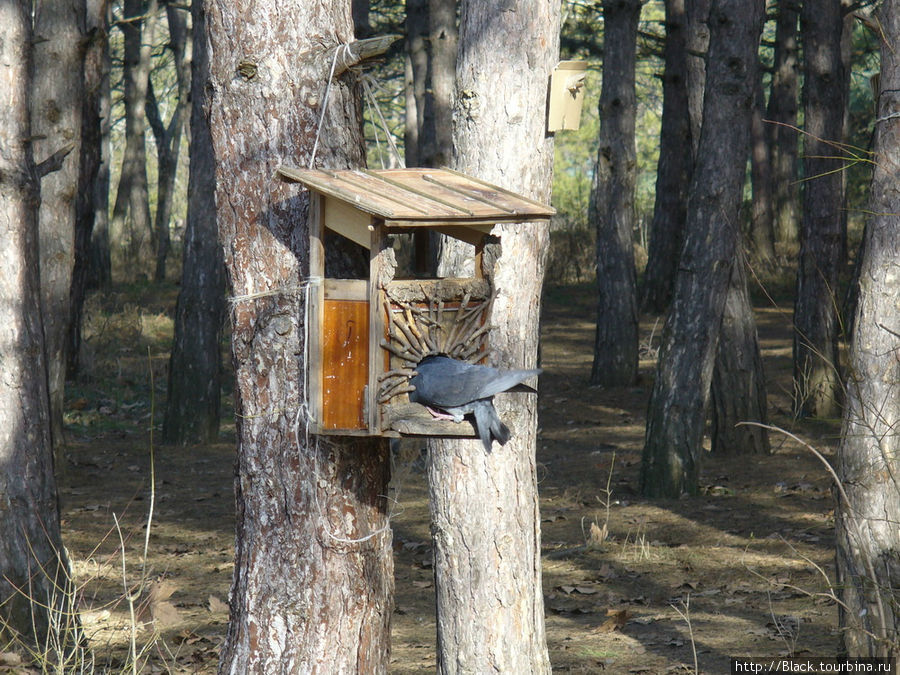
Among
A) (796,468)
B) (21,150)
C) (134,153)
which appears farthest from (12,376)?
(134,153)

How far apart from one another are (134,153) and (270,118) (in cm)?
2089

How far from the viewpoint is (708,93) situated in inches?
344

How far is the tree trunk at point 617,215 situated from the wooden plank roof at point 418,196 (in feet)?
32.1

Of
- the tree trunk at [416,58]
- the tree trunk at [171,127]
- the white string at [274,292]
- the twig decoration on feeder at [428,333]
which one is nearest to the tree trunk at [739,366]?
the twig decoration on feeder at [428,333]

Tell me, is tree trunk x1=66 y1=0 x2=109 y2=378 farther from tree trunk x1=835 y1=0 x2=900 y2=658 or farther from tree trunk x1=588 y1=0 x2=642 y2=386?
tree trunk x1=835 y1=0 x2=900 y2=658

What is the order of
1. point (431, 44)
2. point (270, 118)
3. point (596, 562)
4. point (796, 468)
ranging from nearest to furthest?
point (270, 118), point (596, 562), point (796, 468), point (431, 44)

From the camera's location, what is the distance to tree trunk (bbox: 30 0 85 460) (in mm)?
8797

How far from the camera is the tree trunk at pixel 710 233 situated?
28.1ft

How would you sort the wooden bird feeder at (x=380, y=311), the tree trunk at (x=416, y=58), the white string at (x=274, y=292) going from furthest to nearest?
the tree trunk at (x=416, y=58)
the white string at (x=274, y=292)
the wooden bird feeder at (x=380, y=311)

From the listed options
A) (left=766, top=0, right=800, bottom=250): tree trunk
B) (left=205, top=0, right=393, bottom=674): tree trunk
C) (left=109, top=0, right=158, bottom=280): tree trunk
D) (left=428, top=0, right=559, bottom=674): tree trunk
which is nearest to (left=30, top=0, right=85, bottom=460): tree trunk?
(left=428, top=0, right=559, bottom=674): tree trunk

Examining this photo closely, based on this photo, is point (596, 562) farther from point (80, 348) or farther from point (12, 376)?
point (80, 348)

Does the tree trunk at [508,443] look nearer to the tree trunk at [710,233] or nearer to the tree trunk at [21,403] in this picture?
the tree trunk at [21,403]

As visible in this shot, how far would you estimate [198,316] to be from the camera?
11.0 m

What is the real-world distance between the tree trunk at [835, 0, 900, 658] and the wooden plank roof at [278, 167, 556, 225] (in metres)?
2.57
